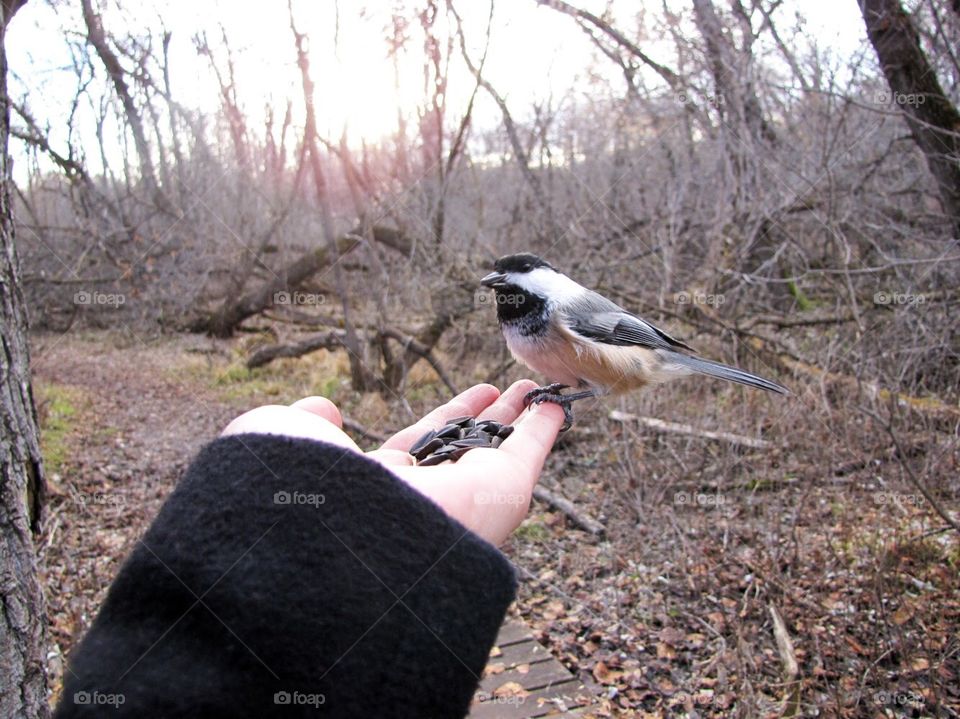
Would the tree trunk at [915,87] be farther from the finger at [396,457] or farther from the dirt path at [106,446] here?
the dirt path at [106,446]

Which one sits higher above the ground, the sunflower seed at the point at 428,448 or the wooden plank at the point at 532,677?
the sunflower seed at the point at 428,448

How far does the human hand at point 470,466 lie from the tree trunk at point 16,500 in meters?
1.04

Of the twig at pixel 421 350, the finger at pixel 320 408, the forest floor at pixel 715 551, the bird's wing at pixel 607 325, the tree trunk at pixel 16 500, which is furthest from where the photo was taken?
the twig at pixel 421 350

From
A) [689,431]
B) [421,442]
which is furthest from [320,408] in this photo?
[689,431]

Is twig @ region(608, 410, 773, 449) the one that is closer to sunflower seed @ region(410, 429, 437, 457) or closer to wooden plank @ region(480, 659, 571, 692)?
wooden plank @ region(480, 659, 571, 692)

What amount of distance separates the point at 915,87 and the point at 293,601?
6074 mm

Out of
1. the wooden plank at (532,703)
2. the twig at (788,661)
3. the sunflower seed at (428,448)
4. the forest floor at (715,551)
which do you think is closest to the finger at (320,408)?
the sunflower seed at (428,448)

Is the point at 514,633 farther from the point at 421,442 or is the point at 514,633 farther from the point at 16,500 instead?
the point at 16,500

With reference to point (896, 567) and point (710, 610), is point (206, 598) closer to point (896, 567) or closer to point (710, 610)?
point (710, 610)

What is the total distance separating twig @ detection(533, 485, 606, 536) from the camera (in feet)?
16.5

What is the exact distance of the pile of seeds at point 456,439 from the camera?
6.90 ft

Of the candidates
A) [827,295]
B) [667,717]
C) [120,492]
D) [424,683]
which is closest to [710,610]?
[667,717]

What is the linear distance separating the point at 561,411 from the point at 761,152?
537 cm

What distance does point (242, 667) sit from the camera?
1007 mm
